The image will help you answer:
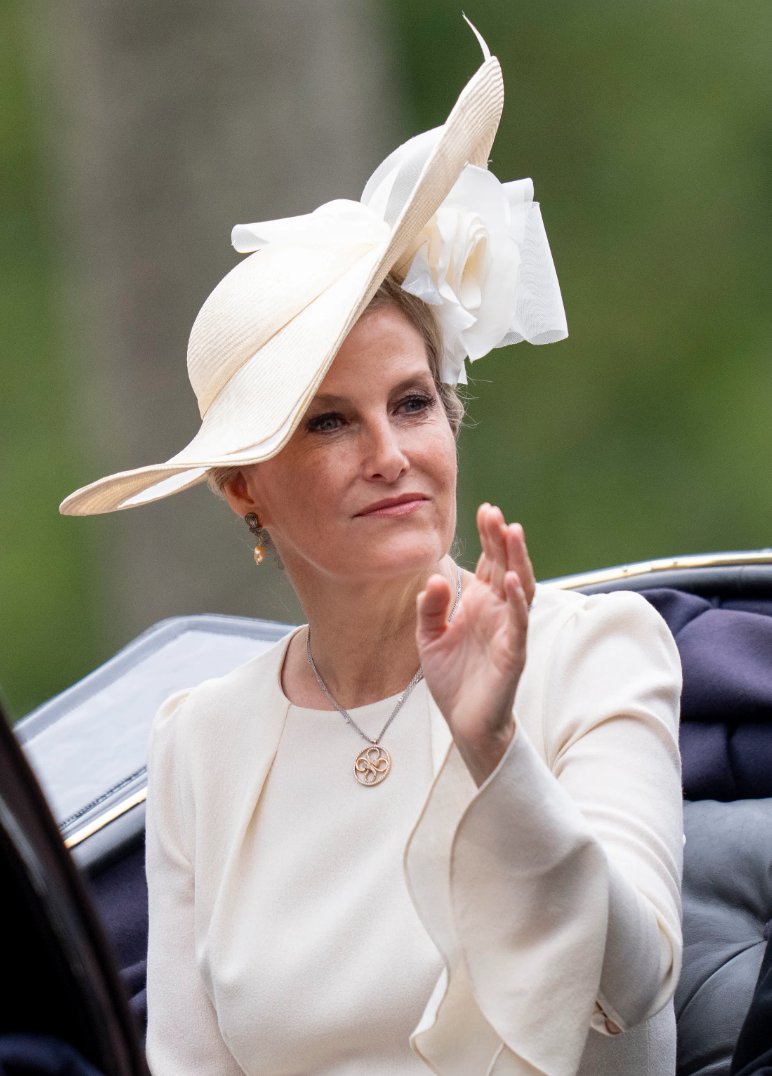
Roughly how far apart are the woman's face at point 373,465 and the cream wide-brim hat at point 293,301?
7 cm

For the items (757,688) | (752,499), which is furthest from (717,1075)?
(752,499)

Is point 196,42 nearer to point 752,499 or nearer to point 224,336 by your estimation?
point 224,336

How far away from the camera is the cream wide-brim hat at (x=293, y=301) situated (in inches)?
Answer: 80.7

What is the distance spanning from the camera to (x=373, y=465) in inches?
81.8

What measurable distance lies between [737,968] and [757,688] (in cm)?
51

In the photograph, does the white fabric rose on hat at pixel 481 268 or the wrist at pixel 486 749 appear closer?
the wrist at pixel 486 749

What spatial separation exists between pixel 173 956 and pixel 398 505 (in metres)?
0.77

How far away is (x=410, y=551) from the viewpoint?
2.06 meters

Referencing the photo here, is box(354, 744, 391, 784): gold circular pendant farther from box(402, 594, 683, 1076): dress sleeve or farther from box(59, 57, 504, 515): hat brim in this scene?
box(59, 57, 504, 515): hat brim

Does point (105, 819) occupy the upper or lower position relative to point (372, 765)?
lower

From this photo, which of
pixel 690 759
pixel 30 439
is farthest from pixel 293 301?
pixel 30 439

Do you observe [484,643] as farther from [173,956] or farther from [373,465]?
[173,956]

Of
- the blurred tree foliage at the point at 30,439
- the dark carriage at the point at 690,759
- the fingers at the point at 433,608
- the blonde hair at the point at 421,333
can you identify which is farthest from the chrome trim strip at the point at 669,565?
the blurred tree foliage at the point at 30,439

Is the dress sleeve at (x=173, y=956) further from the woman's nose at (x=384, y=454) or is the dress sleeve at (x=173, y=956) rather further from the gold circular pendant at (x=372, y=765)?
the woman's nose at (x=384, y=454)
